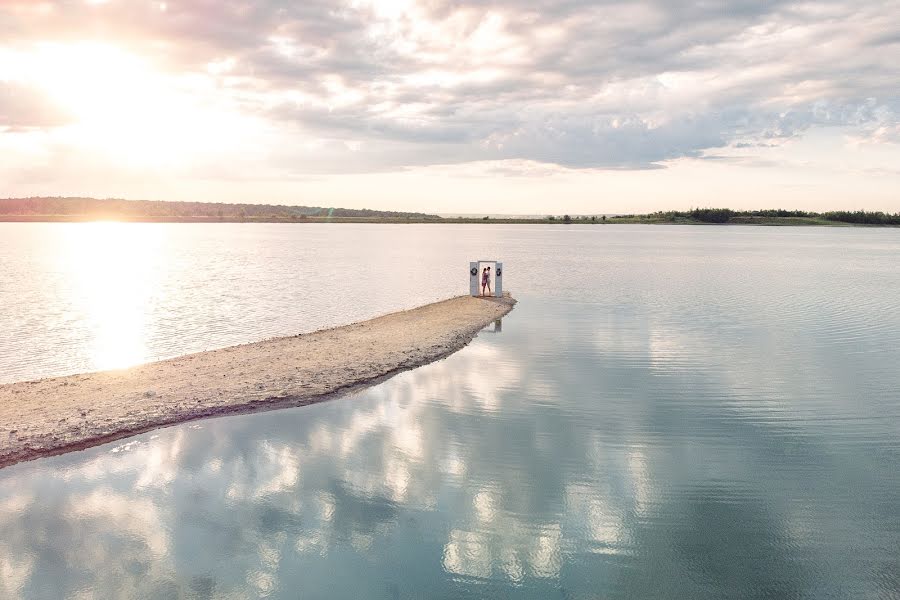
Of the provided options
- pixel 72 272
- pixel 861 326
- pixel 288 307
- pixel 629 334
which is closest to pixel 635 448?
pixel 629 334

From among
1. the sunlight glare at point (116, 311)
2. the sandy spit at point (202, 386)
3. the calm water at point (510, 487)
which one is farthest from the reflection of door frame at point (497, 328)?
the sunlight glare at point (116, 311)

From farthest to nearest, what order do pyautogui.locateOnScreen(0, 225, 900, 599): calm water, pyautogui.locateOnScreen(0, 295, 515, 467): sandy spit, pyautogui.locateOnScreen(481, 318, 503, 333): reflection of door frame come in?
pyautogui.locateOnScreen(481, 318, 503, 333): reflection of door frame
pyautogui.locateOnScreen(0, 295, 515, 467): sandy spit
pyautogui.locateOnScreen(0, 225, 900, 599): calm water

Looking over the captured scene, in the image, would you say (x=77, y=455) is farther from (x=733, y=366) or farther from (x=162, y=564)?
(x=733, y=366)

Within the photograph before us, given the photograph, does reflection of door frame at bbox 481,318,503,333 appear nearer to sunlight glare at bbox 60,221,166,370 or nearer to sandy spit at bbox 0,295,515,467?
sandy spit at bbox 0,295,515,467

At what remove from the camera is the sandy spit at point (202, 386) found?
1391cm

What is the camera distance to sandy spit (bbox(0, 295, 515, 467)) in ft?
45.7

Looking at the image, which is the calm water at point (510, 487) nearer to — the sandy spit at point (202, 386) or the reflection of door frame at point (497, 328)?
the sandy spit at point (202, 386)

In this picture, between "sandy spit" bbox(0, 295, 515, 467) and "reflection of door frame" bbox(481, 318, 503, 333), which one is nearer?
"sandy spit" bbox(0, 295, 515, 467)

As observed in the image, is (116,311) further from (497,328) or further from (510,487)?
(510,487)

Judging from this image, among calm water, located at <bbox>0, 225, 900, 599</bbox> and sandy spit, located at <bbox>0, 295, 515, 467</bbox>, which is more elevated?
sandy spit, located at <bbox>0, 295, 515, 467</bbox>

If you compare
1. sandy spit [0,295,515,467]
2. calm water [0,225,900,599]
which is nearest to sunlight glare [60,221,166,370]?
calm water [0,225,900,599]

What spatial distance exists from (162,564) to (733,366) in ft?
60.8

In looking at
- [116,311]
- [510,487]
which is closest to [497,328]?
[510,487]

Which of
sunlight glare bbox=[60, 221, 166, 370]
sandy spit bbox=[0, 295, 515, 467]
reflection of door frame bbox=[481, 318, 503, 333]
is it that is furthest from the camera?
reflection of door frame bbox=[481, 318, 503, 333]
